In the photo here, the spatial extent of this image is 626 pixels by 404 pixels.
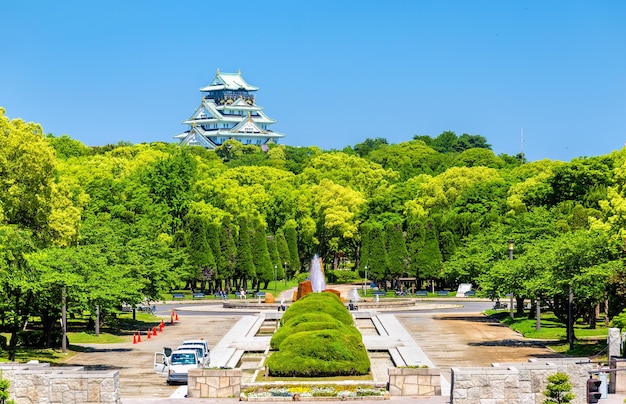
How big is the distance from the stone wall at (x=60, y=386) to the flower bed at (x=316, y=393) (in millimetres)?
4296

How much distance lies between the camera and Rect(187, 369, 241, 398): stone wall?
118ft

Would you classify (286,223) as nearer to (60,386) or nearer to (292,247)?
(292,247)

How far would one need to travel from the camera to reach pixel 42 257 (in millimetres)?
47156

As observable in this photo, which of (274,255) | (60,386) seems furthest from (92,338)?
(274,255)

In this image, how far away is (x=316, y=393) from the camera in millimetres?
35375

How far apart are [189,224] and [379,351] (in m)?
52.3

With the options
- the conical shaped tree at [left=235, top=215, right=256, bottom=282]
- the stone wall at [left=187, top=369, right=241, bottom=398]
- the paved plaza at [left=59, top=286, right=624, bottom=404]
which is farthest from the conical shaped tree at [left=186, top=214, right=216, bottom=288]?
the stone wall at [left=187, top=369, right=241, bottom=398]

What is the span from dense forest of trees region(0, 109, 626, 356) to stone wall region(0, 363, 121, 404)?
984cm

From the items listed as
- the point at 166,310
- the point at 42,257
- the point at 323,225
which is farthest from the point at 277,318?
the point at 323,225

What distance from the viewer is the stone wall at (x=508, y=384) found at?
32719 mm

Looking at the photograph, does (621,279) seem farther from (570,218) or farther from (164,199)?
(164,199)

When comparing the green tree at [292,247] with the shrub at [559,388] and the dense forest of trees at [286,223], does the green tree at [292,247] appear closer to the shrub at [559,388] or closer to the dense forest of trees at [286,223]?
the dense forest of trees at [286,223]

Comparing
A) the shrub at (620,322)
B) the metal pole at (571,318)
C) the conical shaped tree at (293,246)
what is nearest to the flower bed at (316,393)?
the shrub at (620,322)

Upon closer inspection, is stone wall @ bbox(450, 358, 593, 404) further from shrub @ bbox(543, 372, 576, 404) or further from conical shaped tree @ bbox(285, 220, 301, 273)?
conical shaped tree @ bbox(285, 220, 301, 273)
